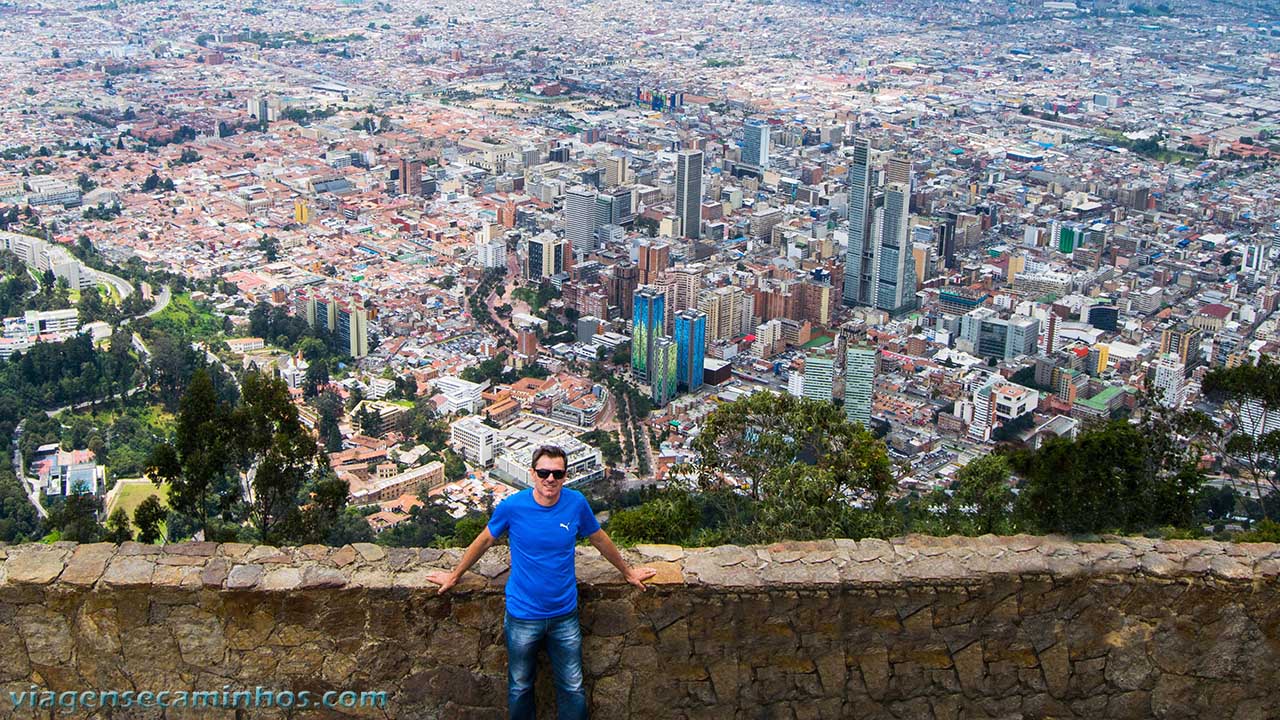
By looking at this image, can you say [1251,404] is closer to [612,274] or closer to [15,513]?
[15,513]

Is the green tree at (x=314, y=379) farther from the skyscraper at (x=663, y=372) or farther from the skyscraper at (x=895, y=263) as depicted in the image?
the skyscraper at (x=895, y=263)

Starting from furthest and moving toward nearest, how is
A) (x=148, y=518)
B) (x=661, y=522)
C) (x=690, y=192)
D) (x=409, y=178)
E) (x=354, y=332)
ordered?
(x=409, y=178) → (x=690, y=192) → (x=354, y=332) → (x=148, y=518) → (x=661, y=522)

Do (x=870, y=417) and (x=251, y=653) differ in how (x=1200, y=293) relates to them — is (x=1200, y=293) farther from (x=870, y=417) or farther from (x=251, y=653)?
(x=251, y=653)

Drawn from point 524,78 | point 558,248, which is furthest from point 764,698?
point 524,78

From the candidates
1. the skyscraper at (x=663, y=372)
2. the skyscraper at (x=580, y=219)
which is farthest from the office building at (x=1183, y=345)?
the skyscraper at (x=580, y=219)

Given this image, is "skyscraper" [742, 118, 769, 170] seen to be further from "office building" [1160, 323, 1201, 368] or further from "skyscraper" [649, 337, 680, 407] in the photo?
"skyscraper" [649, 337, 680, 407]

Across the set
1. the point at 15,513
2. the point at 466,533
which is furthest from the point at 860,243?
the point at 466,533
